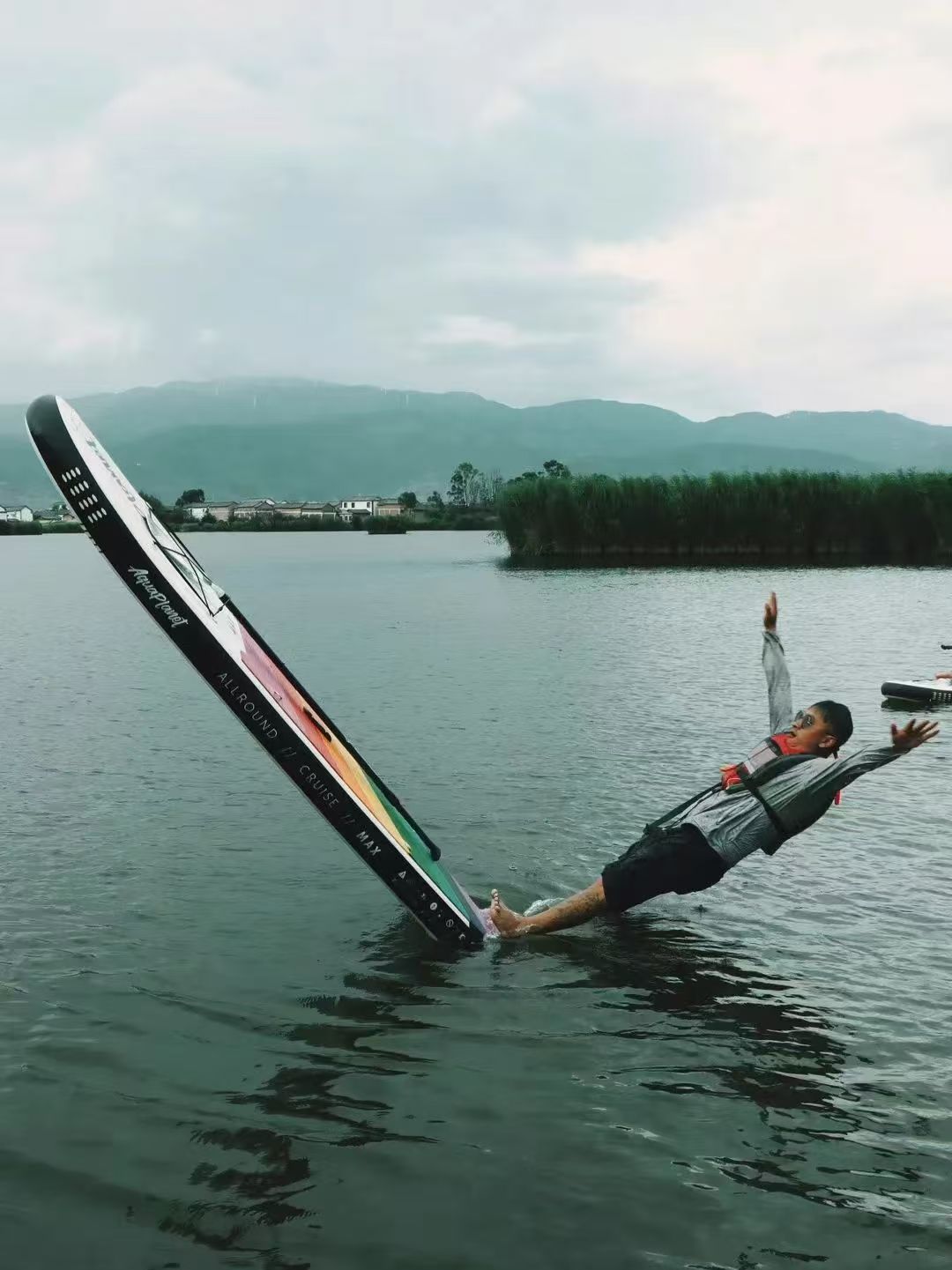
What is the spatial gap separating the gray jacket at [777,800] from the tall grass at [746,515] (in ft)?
198

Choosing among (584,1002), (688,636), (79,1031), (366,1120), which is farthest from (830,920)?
(688,636)

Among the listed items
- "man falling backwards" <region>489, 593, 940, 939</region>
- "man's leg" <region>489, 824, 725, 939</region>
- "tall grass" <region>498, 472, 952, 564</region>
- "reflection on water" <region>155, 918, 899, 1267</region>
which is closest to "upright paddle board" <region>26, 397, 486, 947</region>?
"man's leg" <region>489, 824, 725, 939</region>

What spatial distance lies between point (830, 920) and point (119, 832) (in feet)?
25.3

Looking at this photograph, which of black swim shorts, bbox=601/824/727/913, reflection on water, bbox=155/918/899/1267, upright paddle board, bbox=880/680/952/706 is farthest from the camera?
upright paddle board, bbox=880/680/952/706

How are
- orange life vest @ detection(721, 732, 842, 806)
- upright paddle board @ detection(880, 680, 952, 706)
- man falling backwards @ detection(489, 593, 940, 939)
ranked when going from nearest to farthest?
man falling backwards @ detection(489, 593, 940, 939), orange life vest @ detection(721, 732, 842, 806), upright paddle board @ detection(880, 680, 952, 706)

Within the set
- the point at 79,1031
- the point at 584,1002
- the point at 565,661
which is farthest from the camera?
the point at 565,661

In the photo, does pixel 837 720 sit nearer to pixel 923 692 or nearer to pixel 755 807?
pixel 755 807

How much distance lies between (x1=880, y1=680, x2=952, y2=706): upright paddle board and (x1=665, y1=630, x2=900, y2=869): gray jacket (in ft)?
50.9

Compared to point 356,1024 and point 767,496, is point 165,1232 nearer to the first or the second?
point 356,1024

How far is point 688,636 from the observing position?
35.3m

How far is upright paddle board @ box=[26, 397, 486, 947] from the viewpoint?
27.0 feet

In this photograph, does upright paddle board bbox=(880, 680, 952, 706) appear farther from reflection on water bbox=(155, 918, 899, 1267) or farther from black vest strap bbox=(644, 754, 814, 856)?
black vest strap bbox=(644, 754, 814, 856)

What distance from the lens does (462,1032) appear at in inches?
311

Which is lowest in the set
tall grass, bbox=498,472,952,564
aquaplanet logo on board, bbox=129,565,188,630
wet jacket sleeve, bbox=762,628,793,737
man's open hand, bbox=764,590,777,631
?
wet jacket sleeve, bbox=762,628,793,737
